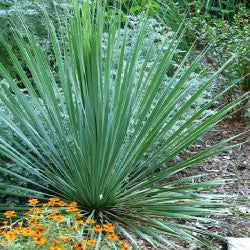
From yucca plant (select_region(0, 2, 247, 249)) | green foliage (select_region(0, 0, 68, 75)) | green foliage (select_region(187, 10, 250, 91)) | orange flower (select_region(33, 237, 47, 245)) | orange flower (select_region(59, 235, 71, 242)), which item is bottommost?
orange flower (select_region(33, 237, 47, 245))

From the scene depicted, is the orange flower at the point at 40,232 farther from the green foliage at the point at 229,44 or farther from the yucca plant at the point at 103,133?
the green foliage at the point at 229,44

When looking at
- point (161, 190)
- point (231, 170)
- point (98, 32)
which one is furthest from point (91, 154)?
point (231, 170)

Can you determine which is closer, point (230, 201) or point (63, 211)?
point (63, 211)

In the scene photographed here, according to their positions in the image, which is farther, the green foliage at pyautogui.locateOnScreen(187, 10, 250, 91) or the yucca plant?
the green foliage at pyautogui.locateOnScreen(187, 10, 250, 91)

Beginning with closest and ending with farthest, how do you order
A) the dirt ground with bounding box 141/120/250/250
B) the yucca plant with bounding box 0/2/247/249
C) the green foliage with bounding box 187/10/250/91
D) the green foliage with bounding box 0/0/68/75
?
the yucca plant with bounding box 0/2/247/249 → the dirt ground with bounding box 141/120/250/250 → the green foliage with bounding box 0/0/68/75 → the green foliage with bounding box 187/10/250/91

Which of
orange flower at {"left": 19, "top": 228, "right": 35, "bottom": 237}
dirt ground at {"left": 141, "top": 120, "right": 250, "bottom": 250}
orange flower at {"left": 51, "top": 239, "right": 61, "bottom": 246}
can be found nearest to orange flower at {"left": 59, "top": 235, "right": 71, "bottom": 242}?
orange flower at {"left": 51, "top": 239, "right": 61, "bottom": 246}

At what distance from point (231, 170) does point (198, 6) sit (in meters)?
2.28

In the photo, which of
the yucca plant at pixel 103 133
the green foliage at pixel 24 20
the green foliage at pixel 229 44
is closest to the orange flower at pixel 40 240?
the yucca plant at pixel 103 133

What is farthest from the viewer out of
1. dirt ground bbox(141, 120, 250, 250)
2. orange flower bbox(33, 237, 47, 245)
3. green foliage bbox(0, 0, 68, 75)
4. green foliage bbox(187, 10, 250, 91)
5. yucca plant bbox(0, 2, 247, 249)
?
green foliage bbox(187, 10, 250, 91)

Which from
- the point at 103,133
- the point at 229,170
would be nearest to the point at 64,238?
the point at 103,133

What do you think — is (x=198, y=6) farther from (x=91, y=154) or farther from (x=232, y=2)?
(x=91, y=154)

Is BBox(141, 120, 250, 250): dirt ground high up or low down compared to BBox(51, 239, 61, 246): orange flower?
up

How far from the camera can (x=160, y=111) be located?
3.58 metres

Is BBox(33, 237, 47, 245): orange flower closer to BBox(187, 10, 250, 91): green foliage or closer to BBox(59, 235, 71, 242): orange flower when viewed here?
BBox(59, 235, 71, 242): orange flower
